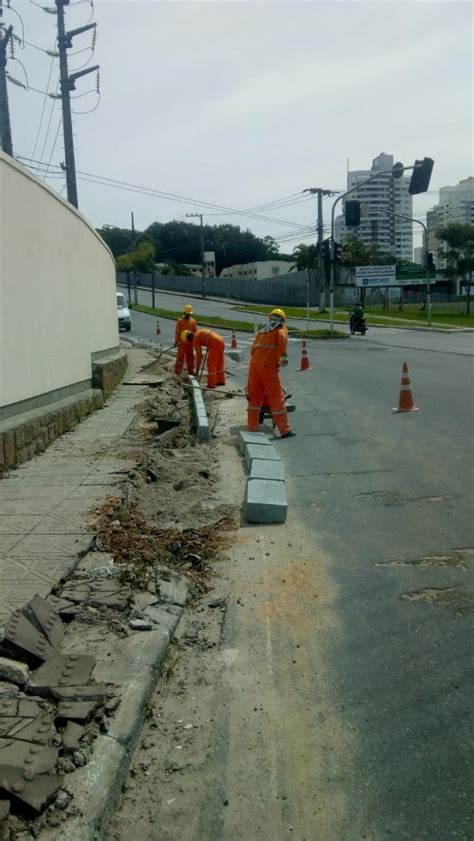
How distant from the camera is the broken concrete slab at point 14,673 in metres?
3.81

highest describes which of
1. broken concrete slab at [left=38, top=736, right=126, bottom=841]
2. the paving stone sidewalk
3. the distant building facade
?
the distant building facade

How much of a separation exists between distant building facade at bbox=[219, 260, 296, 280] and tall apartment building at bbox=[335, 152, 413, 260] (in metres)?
14.1

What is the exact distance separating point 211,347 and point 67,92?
32.1 ft

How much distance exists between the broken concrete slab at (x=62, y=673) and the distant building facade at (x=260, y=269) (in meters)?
103

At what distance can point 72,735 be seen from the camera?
3.36 m

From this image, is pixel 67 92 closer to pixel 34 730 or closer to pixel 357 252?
pixel 34 730

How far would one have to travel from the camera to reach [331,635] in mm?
4707

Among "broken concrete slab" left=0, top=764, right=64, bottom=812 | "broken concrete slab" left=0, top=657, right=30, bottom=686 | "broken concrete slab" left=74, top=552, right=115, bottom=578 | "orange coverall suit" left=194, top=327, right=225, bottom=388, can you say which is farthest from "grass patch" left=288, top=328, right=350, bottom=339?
"broken concrete slab" left=0, top=764, right=64, bottom=812

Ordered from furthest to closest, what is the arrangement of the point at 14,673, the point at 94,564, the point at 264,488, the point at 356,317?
the point at 356,317 < the point at 264,488 < the point at 94,564 < the point at 14,673

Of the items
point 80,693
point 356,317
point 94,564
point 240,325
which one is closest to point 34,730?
point 80,693

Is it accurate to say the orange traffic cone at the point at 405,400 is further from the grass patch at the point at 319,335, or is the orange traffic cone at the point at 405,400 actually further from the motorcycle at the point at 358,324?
the motorcycle at the point at 358,324

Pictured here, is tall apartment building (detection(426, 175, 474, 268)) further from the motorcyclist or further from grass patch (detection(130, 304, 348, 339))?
the motorcyclist

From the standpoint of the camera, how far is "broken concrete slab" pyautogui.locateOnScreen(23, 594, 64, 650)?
4.27 metres

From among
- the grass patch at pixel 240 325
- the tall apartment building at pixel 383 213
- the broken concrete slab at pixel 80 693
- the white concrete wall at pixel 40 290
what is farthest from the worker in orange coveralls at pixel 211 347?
the tall apartment building at pixel 383 213
